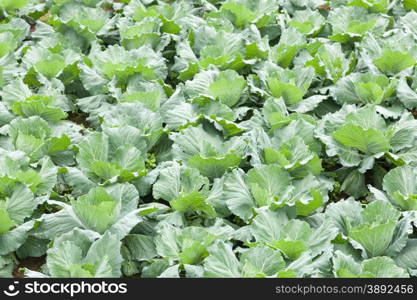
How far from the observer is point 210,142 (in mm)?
5246

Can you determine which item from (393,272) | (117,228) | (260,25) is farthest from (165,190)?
(260,25)

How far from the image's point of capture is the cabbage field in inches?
170

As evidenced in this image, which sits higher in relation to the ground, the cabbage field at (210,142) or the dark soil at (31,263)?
the cabbage field at (210,142)

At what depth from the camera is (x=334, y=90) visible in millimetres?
5973

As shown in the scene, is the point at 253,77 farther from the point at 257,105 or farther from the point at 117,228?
the point at 117,228

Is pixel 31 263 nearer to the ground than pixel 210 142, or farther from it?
nearer to the ground

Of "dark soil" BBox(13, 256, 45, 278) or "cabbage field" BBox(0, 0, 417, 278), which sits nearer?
"cabbage field" BBox(0, 0, 417, 278)

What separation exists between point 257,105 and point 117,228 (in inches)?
84.4

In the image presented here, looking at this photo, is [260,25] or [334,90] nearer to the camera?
[334,90]

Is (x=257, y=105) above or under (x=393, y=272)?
under

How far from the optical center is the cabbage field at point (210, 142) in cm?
432

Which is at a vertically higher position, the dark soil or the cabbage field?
the cabbage field

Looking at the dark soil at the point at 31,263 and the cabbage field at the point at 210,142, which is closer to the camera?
the cabbage field at the point at 210,142

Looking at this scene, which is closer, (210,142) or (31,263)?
(31,263)
